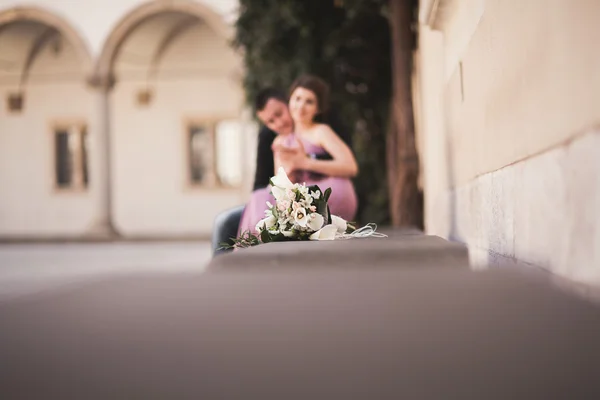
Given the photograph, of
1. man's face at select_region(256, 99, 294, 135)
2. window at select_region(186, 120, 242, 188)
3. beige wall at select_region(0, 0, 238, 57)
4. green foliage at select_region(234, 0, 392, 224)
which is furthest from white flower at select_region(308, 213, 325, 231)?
window at select_region(186, 120, 242, 188)

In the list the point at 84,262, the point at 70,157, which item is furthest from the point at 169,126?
the point at 84,262

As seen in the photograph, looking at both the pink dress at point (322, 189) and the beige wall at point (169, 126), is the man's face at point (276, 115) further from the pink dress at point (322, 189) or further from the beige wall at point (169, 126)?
the beige wall at point (169, 126)

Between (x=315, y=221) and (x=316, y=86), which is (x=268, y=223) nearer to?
(x=315, y=221)

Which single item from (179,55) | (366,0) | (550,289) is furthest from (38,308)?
(179,55)

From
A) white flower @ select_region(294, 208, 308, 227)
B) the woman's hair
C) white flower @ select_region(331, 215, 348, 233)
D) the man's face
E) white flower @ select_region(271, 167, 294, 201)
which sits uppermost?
the woman's hair

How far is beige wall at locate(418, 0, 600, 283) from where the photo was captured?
1207 millimetres

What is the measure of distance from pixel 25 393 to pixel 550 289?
649 mm

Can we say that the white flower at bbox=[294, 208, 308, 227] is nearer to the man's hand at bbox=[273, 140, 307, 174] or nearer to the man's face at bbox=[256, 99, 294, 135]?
the man's hand at bbox=[273, 140, 307, 174]

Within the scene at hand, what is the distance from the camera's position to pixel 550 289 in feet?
3.36

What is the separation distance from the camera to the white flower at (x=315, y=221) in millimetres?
2629

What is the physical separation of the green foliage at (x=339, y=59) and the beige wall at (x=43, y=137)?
1102 centimetres

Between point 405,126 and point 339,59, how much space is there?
6.49 ft

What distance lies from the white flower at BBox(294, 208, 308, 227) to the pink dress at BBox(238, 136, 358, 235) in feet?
2.86

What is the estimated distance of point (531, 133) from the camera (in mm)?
1663
